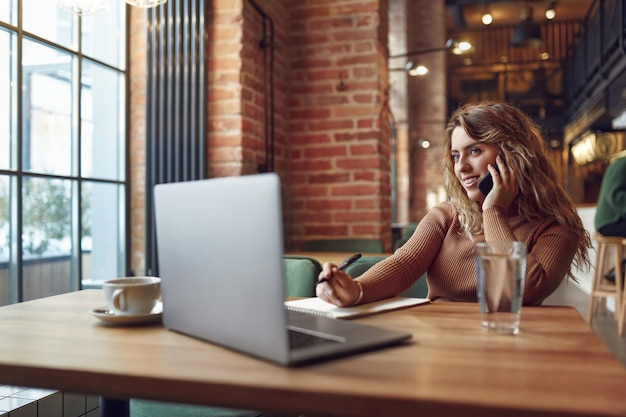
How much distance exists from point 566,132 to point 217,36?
10666mm

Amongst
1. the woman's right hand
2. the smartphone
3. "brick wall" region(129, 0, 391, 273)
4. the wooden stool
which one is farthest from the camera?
the wooden stool

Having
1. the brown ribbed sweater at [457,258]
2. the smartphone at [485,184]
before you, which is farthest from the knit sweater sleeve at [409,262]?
the smartphone at [485,184]

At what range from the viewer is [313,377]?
27.6 inches

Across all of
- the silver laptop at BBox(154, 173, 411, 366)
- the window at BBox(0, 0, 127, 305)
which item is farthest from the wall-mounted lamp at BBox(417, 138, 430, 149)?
the silver laptop at BBox(154, 173, 411, 366)

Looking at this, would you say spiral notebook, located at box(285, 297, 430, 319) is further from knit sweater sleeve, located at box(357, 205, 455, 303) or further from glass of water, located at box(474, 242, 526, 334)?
glass of water, located at box(474, 242, 526, 334)

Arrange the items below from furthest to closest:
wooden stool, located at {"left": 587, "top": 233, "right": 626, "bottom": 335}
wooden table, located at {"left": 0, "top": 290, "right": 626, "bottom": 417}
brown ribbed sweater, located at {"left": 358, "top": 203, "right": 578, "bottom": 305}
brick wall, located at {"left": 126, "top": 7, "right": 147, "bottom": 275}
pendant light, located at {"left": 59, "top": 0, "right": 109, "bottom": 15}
A: wooden stool, located at {"left": 587, "top": 233, "right": 626, "bottom": 335} → brick wall, located at {"left": 126, "top": 7, "right": 147, "bottom": 275} → pendant light, located at {"left": 59, "top": 0, "right": 109, "bottom": 15} → brown ribbed sweater, located at {"left": 358, "top": 203, "right": 578, "bottom": 305} → wooden table, located at {"left": 0, "top": 290, "right": 626, "bottom": 417}

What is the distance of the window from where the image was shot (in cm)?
216

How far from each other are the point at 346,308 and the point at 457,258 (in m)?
0.51

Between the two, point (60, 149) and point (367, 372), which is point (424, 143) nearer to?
point (60, 149)

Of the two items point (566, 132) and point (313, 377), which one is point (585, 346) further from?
point (566, 132)

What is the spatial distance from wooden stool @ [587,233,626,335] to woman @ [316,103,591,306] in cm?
294

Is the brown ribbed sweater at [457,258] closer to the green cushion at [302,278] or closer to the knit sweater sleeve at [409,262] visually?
the knit sweater sleeve at [409,262]

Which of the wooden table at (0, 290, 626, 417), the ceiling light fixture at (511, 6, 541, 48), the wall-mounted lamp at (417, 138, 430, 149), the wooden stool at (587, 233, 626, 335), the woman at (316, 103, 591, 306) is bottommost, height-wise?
the wooden stool at (587, 233, 626, 335)

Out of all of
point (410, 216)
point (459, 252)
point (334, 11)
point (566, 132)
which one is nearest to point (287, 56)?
point (334, 11)
